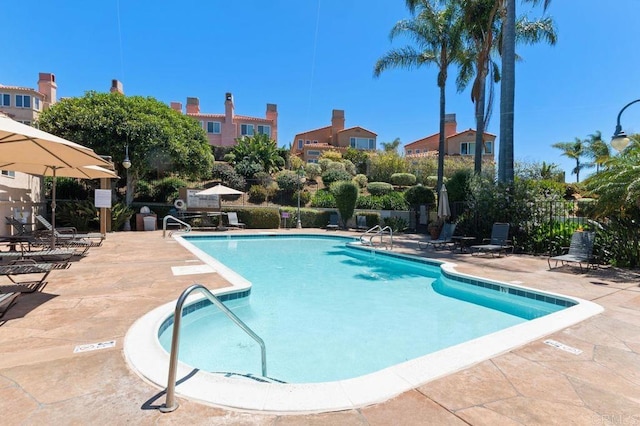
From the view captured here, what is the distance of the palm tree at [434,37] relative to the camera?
54.0ft

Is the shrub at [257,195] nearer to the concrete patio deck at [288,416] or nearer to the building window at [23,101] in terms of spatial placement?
the concrete patio deck at [288,416]

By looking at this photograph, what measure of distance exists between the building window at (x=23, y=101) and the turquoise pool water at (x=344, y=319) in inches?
1641

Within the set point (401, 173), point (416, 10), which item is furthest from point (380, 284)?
point (401, 173)

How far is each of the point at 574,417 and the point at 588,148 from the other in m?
48.9

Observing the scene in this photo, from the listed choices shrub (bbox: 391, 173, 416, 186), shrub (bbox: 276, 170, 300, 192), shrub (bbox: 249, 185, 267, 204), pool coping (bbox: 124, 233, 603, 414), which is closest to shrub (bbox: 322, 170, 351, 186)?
shrub (bbox: 276, 170, 300, 192)

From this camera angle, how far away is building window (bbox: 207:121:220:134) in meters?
36.9

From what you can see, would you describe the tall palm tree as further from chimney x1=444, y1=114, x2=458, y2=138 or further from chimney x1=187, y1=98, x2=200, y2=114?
chimney x1=187, y1=98, x2=200, y2=114

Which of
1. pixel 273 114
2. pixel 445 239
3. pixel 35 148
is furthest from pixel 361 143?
pixel 35 148

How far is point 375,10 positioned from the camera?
57.5 ft

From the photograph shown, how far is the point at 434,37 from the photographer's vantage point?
16.9 metres

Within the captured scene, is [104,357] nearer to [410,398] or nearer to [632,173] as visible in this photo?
[410,398]

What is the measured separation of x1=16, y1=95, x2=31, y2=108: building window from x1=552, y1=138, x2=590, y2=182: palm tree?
61.5 m

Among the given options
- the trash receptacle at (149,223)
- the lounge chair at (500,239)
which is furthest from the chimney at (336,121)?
the lounge chair at (500,239)

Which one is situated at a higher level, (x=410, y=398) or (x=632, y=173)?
(x=632, y=173)
